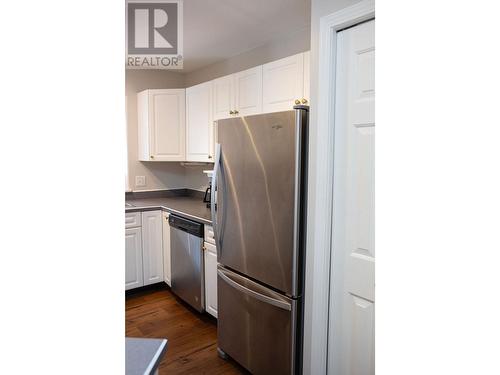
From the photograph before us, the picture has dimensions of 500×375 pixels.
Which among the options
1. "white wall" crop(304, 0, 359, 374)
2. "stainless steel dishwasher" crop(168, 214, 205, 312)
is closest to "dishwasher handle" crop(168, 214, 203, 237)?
"stainless steel dishwasher" crop(168, 214, 205, 312)

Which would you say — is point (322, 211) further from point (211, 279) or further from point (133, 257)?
point (133, 257)

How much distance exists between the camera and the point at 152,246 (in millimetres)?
3271

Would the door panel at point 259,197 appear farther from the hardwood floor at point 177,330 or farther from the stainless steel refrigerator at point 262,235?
the hardwood floor at point 177,330

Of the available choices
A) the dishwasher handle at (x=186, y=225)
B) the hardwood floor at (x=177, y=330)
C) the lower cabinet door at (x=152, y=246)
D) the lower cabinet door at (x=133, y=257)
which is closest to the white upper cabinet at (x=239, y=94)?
the dishwasher handle at (x=186, y=225)

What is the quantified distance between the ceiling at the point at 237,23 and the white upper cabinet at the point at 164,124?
0.55m

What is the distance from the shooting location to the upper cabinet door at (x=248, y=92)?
94.9 inches

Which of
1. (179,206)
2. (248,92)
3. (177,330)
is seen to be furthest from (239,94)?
(177,330)

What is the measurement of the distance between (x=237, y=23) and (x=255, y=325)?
77.5 inches

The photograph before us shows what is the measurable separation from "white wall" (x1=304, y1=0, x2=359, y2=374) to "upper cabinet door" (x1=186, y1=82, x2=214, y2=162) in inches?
58.3

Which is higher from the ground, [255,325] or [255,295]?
[255,295]
